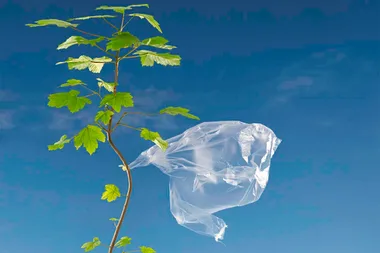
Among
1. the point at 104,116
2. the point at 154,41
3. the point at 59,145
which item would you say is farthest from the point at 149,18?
the point at 59,145

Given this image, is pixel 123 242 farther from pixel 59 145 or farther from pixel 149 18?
pixel 149 18

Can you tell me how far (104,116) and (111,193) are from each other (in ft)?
1.12

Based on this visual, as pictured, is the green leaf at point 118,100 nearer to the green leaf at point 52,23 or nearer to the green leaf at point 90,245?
the green leaf at point 52,23

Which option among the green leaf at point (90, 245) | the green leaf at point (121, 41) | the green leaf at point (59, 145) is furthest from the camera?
the green leaf at point (90, 245)

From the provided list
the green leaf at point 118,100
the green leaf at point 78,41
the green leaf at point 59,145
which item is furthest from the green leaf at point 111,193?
the green leaf at point 78,41

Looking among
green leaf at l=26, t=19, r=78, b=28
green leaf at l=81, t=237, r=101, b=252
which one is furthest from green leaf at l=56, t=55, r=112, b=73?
green leaf at l=81, t=237, r=101, b=252

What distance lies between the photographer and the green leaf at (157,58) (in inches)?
70.8

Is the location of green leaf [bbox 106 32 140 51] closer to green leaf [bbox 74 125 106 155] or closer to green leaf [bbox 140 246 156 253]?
green leaf [bbox 74 125 106 155]

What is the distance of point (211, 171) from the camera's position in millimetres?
2111

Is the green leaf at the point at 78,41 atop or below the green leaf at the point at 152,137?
atop

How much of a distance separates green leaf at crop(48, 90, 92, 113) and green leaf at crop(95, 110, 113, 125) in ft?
0.17

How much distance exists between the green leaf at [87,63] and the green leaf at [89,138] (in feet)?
0.87

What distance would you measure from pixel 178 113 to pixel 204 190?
0.44 metres

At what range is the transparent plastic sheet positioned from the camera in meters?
2.08
